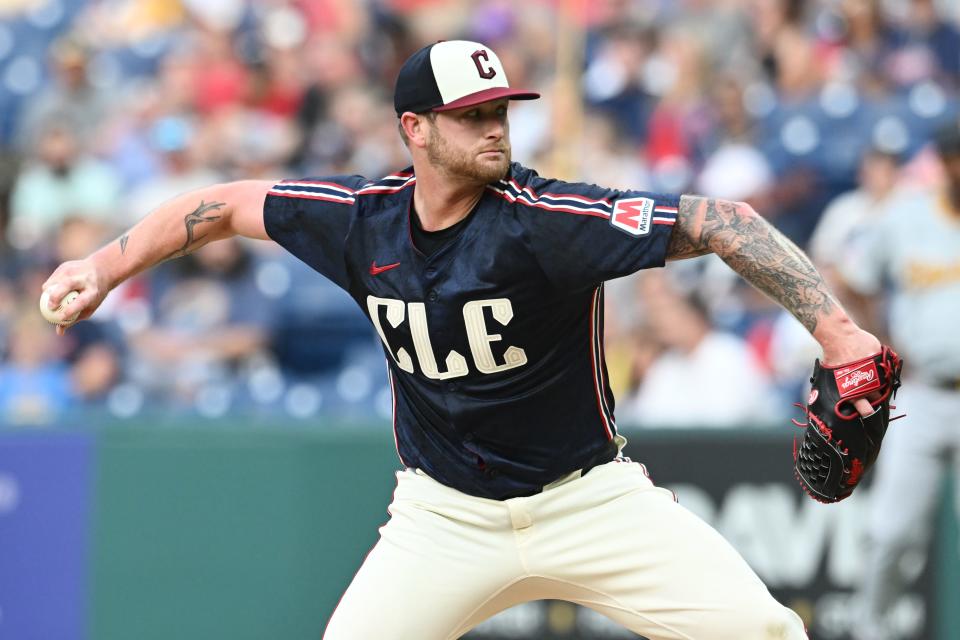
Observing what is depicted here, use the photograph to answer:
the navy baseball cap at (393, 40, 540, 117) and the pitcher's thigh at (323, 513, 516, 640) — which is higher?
the navy baseball cap at (393, 40, 540, 117)

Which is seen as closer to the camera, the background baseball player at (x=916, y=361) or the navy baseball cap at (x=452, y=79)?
the navy baseball cap at (x=452, y=79)

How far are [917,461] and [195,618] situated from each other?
380 centimetres

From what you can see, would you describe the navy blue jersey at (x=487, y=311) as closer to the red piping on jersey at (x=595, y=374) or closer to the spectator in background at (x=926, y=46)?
the red piping on jersey at (x=595, y=374)

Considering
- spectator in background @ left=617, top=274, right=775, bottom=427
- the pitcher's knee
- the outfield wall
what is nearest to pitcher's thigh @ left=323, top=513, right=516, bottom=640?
the pitcher's knee

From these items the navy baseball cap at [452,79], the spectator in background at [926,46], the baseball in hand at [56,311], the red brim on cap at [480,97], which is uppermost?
the spectator in background at [926,46]

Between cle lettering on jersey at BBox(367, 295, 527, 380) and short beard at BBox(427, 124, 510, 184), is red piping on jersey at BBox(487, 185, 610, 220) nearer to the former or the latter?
short beard at BBox(427, 124, 510, 184)

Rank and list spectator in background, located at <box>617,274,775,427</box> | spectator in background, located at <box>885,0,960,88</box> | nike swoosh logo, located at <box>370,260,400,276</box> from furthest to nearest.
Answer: spectator in background, located at <box>885,0,960,88</box> < spectator in background, located at <box>617,274,775,427</box> < nike swoosh logo, located at <box>370,260,400,276</box>

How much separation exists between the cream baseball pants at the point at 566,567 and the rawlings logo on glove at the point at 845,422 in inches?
15.8

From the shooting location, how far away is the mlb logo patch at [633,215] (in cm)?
393

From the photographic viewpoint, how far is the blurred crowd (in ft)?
28.4

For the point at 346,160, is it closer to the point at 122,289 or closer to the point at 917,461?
the point at 122,289

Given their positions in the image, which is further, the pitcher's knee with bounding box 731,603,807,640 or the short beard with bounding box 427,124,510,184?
the short beard with bounding box 427,124,510,184

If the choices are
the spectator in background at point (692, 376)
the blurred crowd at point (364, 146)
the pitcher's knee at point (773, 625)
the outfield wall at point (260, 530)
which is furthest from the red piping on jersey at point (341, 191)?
the spectator in background at point (692, 376)

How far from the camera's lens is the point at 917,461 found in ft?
23.5
